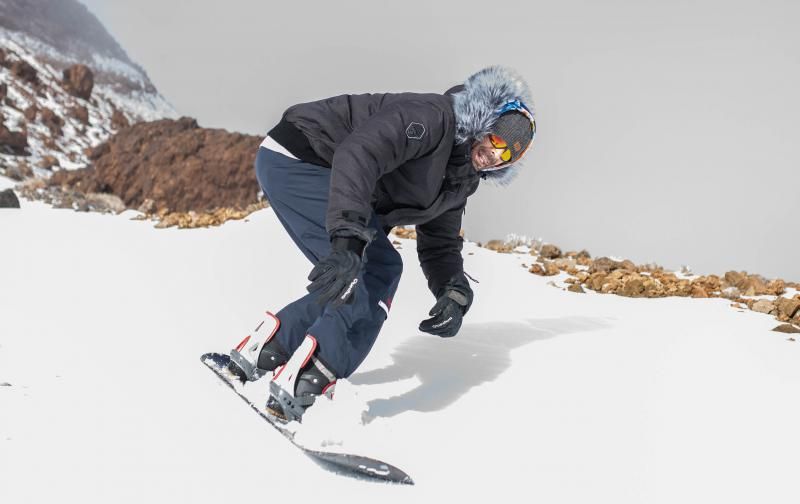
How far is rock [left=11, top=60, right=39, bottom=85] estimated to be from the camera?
2367 centimetres

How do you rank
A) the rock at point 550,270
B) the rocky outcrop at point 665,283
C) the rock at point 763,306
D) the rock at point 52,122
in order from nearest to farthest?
1. the rock at point 763,306
2. the rocky outcrop at point 665,283
3. the rock at point 550,270
4. the rock at point 52,122

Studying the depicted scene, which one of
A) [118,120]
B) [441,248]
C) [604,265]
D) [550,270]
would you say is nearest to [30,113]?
[118,120]

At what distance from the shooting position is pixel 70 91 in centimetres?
2573

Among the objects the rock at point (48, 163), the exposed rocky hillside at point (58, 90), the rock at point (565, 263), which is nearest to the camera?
the rock at point (565, 263)

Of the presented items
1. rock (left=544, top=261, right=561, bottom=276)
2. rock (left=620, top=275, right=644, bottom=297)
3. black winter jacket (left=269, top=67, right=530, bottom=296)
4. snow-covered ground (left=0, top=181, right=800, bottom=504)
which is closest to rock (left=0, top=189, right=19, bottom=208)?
snow-covered ground (left=0, top=181, right=800, bottom=504)

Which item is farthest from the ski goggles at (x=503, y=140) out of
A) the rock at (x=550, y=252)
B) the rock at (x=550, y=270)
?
the rock at (x=550, y=252)

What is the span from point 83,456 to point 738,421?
1.90 m

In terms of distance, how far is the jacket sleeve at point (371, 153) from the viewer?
1756mm

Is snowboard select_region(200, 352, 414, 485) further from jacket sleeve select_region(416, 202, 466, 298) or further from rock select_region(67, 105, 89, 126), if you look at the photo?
rock select_region(67, 105, 89, 126)

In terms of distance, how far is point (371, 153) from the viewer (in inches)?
71.2

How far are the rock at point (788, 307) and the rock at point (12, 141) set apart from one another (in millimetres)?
18746

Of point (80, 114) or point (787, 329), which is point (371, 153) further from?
point (80, 114)

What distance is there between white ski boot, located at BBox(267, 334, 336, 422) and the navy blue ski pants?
0.11m

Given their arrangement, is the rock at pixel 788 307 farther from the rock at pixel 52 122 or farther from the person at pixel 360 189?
the rock at pixel 52 122
